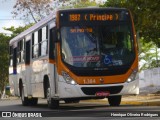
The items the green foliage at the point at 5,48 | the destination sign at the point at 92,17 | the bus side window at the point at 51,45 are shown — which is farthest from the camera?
the green foliage at the point at 5,48

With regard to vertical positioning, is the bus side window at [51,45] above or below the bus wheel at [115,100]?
above

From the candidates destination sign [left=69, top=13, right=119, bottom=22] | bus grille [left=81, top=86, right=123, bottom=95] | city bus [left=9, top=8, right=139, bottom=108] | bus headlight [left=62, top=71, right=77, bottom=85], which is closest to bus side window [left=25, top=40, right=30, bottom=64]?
city bus [left=9, top=8, right=139, bottom=108]

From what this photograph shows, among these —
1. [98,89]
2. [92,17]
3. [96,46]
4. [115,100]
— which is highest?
[92,17]

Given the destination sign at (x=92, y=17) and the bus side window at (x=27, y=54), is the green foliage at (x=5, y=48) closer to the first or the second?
the bus side window at (x=27, y=54)

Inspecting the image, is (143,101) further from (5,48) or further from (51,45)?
(5,48)

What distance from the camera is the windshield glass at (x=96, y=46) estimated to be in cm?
1792

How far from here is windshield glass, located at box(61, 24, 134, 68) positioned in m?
17.9

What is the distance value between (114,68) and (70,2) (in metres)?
A: 29.8

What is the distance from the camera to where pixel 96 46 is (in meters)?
18.0

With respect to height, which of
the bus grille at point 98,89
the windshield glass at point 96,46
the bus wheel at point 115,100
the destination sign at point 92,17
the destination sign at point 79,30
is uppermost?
the destination sign at point 92,17

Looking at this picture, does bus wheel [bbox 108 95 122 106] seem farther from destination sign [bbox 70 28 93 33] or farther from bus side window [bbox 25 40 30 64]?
bus side window [bbox 25 40 30 64]

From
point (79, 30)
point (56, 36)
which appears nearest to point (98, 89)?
point (79, 30)

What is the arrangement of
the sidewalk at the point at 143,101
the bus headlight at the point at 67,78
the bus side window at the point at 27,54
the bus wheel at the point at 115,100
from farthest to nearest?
the bus side window at the point at 27,54
the sidewalk at the point at 143,101
the bus wheel at the point at 115,100
the bus headlight at the point at 67,78

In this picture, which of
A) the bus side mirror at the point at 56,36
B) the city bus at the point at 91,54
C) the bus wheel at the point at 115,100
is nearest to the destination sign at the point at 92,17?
the city bus at the point at 91,54
